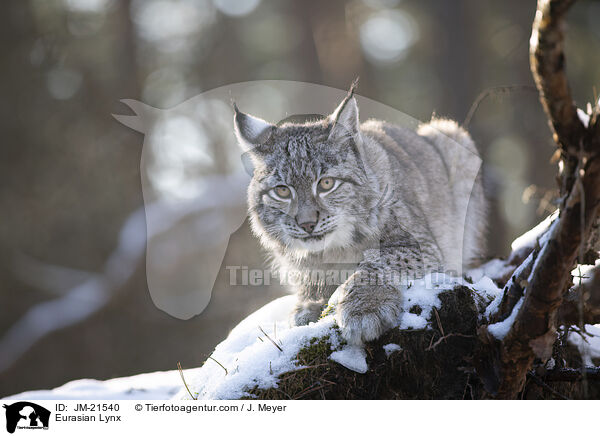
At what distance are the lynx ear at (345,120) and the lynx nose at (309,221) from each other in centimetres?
54

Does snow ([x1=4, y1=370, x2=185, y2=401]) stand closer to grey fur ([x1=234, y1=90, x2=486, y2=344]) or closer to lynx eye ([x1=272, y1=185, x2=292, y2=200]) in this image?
grey fur ([x1=234, y1=90, x2=486, y2=344])

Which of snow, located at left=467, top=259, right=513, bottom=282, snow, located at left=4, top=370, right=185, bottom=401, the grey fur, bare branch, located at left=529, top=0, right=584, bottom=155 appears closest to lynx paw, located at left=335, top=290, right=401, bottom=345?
the grey fur

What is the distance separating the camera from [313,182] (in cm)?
272

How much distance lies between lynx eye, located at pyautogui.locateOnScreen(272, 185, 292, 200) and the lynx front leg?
84 centimetres

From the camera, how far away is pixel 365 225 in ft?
9.10

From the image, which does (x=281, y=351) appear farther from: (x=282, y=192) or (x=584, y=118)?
(x=584, y=118)

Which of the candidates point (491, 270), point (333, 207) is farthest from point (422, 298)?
point (491, 270)

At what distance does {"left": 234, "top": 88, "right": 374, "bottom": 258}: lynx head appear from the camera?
2.67 meters

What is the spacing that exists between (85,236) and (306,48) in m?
4.43

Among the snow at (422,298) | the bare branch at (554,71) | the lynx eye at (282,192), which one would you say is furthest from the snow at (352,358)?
the lynx eye at (282,192)
